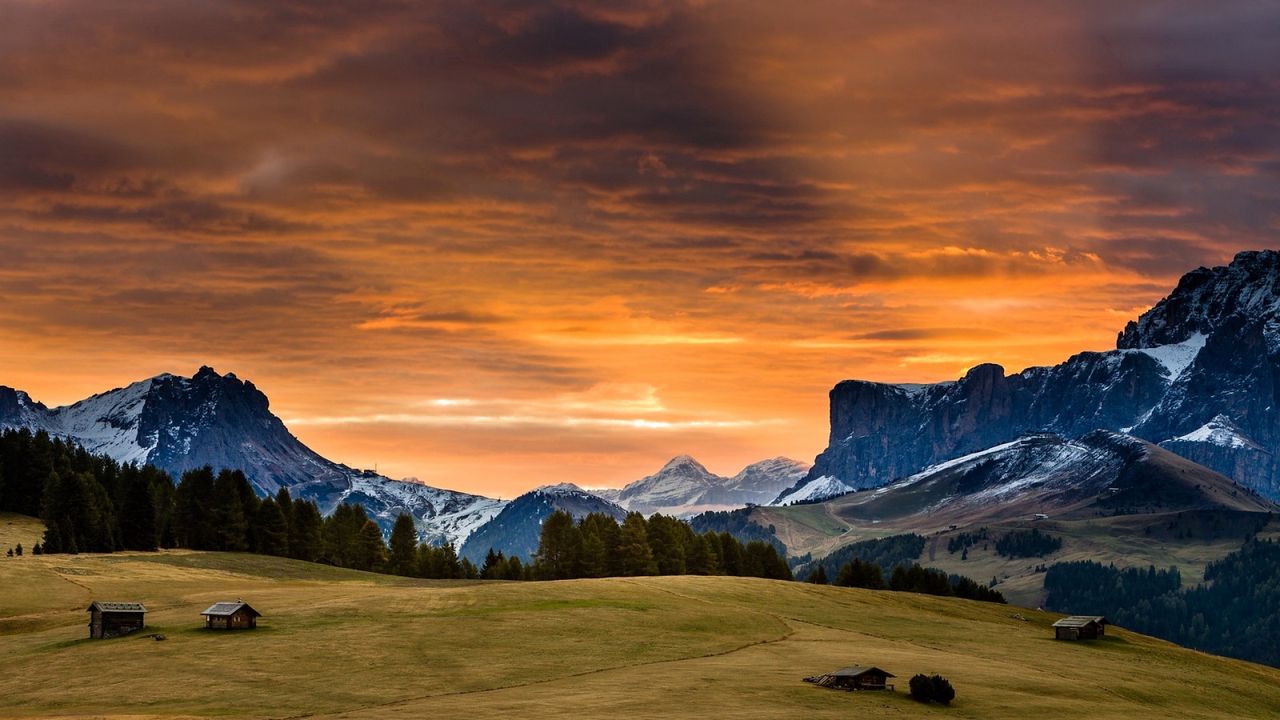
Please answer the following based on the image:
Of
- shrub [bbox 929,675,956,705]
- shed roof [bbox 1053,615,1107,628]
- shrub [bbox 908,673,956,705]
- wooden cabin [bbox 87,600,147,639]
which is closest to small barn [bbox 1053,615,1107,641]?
shed roof [bbox 1053,615,1107,628]

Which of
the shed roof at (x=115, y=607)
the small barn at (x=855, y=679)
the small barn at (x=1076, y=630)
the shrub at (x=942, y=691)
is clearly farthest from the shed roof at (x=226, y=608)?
the small barn at (x=1076, y=630)

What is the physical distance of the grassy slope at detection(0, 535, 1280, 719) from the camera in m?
102

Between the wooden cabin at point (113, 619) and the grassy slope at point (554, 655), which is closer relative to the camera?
the grassy slope at point (554, 655)

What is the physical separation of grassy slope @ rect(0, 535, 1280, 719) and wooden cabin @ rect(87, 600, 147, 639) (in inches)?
79.8

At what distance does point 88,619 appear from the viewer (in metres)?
143

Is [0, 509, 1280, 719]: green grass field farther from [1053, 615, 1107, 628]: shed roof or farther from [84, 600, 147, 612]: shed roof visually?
[84, 600, 147, 612]: shed roof

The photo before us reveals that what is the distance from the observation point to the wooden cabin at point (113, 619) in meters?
129

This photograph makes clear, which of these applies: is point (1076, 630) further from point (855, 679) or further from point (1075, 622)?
point (855, 679)

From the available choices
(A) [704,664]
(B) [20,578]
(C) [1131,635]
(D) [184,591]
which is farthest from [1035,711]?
(B) [20,578]

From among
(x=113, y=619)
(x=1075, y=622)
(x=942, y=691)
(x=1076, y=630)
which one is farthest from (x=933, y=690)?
(x=113, y=619)

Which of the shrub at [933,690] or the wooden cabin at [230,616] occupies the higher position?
the wooden cabin at [230,616]

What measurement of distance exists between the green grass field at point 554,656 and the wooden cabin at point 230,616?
190 centimetres

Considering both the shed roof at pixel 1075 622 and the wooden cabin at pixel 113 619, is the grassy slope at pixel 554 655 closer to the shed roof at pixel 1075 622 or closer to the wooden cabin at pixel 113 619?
the wooden cabin at pixel 113 619

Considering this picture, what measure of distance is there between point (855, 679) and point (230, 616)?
2363 inches
